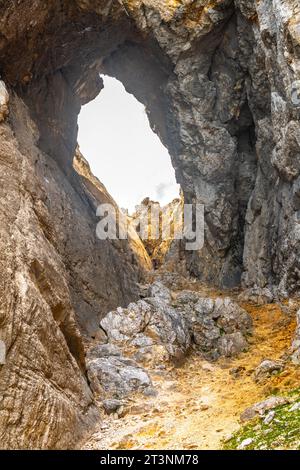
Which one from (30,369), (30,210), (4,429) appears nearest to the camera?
(4,429)

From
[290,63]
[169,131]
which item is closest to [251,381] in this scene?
[290,63]

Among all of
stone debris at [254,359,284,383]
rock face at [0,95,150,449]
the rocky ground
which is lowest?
the rocky ground

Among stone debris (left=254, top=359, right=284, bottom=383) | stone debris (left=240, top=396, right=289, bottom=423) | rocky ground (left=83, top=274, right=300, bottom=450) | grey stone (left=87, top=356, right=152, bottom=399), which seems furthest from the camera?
grey stone (left=87, top=356, right=152, bottom=399)

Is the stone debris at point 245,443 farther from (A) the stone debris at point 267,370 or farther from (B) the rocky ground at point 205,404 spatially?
(A) the stone debris at point 267,370

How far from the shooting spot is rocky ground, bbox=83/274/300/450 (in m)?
10.3

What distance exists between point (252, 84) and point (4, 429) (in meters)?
25.4

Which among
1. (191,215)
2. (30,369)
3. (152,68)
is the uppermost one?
(152,68)

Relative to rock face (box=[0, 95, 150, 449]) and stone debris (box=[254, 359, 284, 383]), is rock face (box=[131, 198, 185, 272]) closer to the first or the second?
stone debris (box=[254, 359, 284, 383])

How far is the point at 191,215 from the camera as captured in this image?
→ 32875 millimetres

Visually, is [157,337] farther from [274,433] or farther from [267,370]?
[274,433]

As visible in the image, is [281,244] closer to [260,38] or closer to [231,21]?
[260,38]

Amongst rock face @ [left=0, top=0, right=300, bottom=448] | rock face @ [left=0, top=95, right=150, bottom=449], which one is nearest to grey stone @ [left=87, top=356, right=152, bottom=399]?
rock face @ [left=0, top=95, right=150, bottom=449]

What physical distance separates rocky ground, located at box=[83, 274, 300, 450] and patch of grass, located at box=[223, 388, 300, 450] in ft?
0.10
